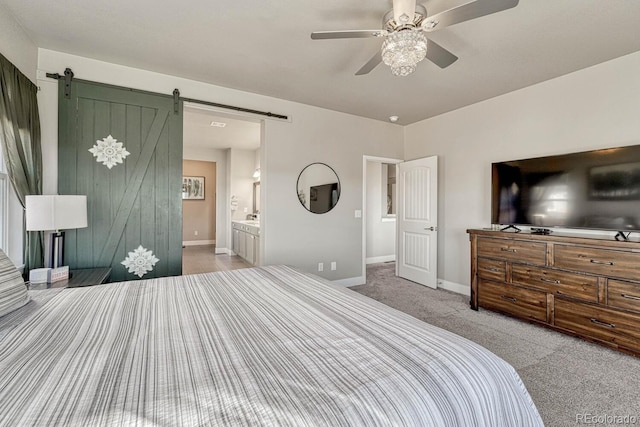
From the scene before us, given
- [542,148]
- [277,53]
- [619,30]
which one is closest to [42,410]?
[277,53]

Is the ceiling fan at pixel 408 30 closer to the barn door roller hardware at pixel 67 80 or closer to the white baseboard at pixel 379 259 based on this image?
the barn door roller hardware at pixel 67 80

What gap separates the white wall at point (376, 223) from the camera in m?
6.18

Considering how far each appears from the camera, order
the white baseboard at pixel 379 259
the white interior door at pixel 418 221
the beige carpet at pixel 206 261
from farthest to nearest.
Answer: the white baseboard at pixel 379 259 → the beige carpet at pixel 206 261 → the white interior door at pixel 418 221

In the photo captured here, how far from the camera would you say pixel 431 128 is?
4434 millimetres

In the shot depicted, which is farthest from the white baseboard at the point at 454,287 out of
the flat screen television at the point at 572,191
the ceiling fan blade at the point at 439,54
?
the ceiling fan blade at the point at 439,54

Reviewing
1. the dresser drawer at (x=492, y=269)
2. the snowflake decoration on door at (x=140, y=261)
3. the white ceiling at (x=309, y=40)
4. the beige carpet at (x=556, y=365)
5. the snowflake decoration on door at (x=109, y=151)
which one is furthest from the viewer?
the dresser drawer at (x=492, y=269)

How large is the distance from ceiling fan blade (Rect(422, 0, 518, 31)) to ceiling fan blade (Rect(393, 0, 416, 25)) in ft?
0.31

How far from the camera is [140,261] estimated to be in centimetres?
294

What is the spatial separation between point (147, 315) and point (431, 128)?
443cm

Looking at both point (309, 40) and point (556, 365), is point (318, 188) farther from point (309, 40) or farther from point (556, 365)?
point (556, 365)

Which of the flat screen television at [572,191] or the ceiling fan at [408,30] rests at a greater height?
the ceiling fan at [408,30]

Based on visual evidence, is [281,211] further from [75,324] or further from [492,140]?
[492,140]

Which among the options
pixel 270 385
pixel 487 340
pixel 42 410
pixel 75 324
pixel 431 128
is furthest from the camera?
pixel 431 128

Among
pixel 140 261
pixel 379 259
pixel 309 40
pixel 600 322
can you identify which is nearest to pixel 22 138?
pixel 140 261
